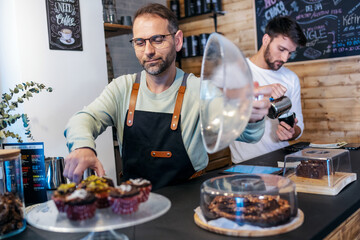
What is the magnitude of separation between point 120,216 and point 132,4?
12.7 ft

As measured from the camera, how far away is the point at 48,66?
2816 millimetres

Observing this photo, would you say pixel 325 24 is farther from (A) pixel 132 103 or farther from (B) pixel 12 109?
(B) pixel 12 109

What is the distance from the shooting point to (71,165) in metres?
1.45

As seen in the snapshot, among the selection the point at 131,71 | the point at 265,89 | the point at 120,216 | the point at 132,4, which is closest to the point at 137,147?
the point at 265,89

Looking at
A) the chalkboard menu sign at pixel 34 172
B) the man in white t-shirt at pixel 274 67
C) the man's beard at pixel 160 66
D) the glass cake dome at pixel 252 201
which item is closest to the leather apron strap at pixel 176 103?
the man's beard at pixel 160 66

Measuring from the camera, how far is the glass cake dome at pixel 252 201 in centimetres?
118

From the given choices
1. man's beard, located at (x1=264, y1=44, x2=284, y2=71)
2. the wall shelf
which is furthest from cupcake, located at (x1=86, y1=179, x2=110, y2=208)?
the wall shelf

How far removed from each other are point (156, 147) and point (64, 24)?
145 cm

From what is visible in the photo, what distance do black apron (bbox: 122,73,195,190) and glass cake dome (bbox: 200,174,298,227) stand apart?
24.8 inches

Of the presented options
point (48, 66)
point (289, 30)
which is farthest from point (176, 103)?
point (289, 30)

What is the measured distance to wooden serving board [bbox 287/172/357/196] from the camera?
1539mm

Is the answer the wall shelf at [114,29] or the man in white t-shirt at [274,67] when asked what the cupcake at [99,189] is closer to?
the man in white t-shirt at [274,67]

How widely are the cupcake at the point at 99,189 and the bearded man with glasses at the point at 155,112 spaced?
0.68m

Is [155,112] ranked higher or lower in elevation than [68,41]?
lower
